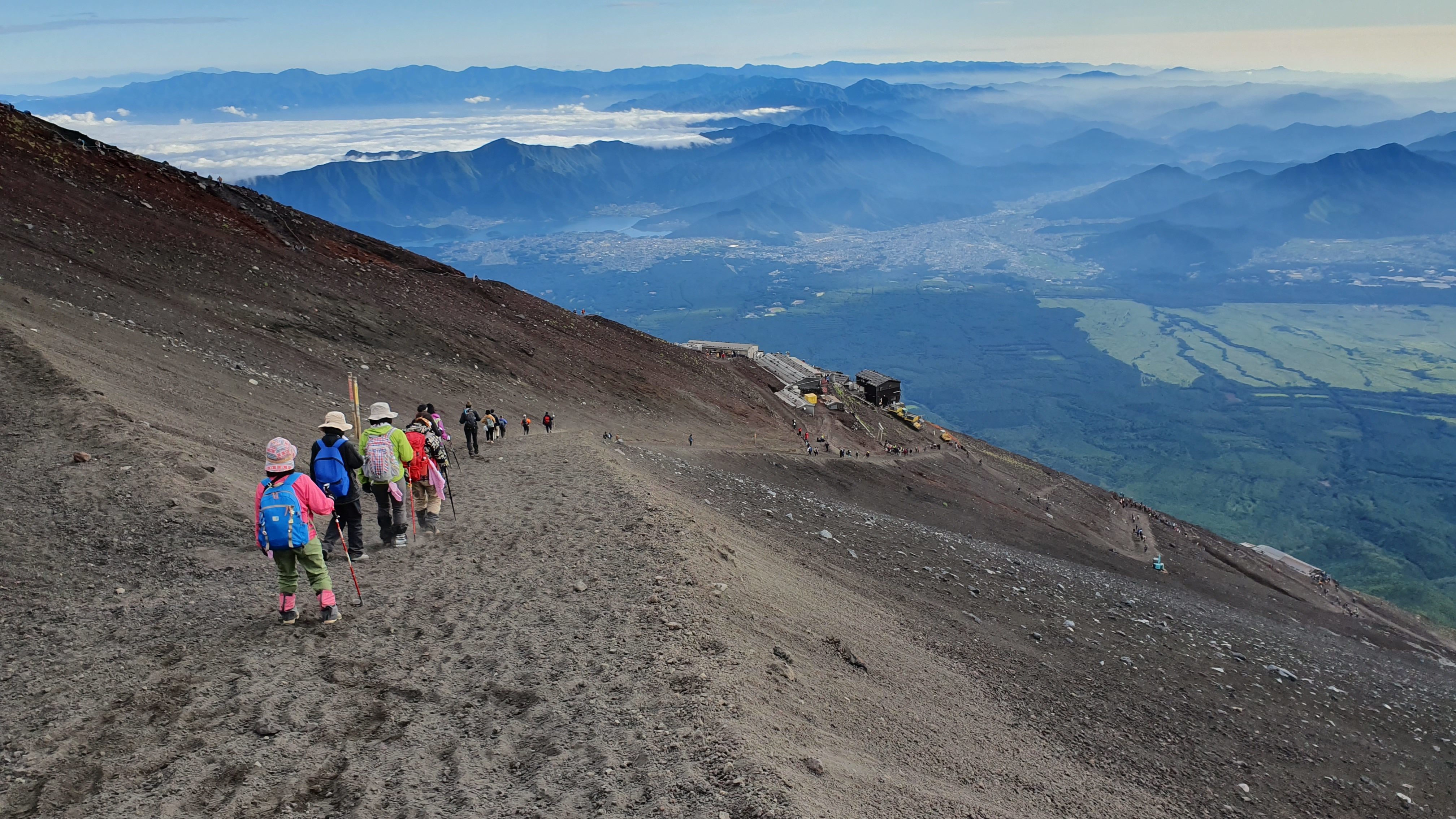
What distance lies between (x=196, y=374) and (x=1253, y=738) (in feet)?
80.2

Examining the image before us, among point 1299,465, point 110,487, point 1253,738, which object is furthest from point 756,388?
point 1299,465

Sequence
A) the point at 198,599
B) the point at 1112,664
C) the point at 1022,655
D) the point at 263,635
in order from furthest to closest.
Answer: the point at 1112,664 < the point at 1022,655 < the point at 198,599 < the point at 263,635

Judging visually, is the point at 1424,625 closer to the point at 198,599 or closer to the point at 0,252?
the point at 198,599

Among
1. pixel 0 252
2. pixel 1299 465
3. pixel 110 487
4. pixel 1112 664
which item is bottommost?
pixel 1299 465

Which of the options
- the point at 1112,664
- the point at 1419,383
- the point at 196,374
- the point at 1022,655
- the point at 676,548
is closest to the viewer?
the point at 676,548

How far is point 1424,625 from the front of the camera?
3900 centimetres

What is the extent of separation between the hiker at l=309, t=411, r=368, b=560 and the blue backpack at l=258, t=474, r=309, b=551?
141 centimetres

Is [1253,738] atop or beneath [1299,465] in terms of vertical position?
atop

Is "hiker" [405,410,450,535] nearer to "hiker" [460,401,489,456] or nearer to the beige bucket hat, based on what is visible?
the beige bucket hat

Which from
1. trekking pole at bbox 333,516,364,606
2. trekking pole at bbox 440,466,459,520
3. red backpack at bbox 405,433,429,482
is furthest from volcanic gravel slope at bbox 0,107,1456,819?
red backpack at bbox 405,433,429,482

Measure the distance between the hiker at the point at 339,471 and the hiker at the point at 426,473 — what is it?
1103mm

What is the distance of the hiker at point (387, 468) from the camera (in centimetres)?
1041

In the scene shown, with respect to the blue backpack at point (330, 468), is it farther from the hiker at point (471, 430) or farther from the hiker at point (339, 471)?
the hiker at point (471, 430)

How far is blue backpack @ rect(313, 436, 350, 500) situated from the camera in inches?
374
